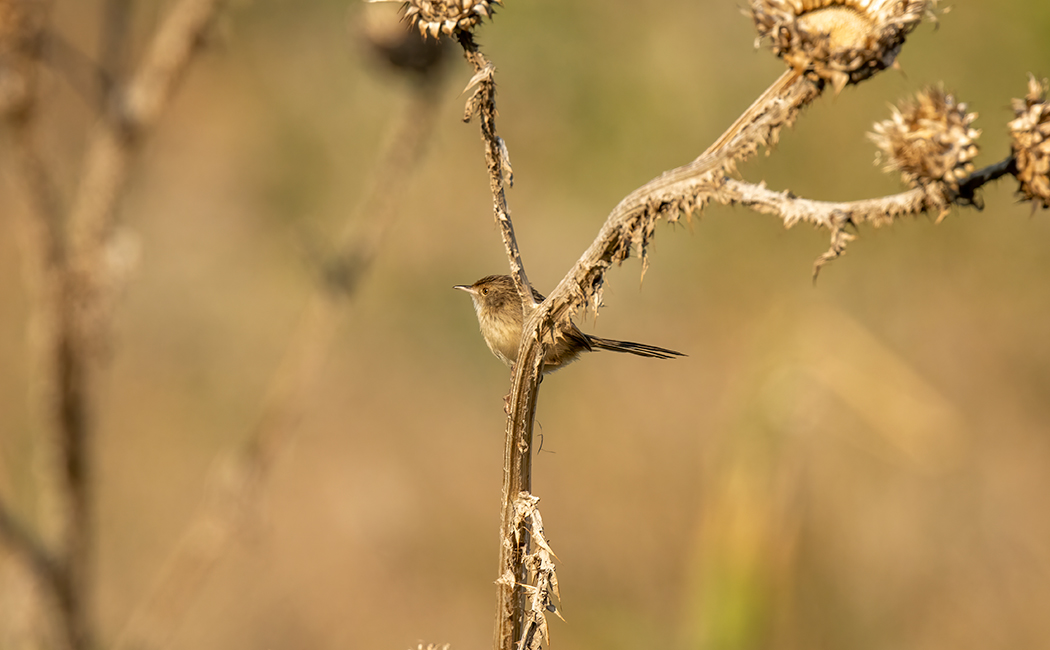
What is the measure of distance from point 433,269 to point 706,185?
263 inches

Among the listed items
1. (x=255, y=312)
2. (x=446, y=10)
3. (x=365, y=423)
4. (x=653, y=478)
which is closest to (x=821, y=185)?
(x=653, y=478)

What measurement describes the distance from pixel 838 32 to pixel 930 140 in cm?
26

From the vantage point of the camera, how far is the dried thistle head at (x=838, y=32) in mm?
1252

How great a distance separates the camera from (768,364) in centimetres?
382

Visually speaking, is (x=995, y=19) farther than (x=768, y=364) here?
Yes

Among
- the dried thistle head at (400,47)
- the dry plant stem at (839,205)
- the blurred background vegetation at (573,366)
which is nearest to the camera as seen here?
the dry plant stem at (839,205)

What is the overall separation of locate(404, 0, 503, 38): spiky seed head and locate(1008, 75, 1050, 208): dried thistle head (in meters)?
0.92

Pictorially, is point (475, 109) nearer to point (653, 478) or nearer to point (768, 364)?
point (768, 364)

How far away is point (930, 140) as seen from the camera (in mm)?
1179

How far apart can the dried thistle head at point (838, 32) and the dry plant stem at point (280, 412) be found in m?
2.20

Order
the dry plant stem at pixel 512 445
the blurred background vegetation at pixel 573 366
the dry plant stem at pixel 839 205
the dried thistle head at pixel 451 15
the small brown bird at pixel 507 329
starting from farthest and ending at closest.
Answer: the blurred background vegetation at pixel 573 366 < the small brown bird at pixel 507 329 < the dried thistle head at pixel 451 15 < the dry plant stem at pixel 512 445 < the dry plant stem at pixel 839 205

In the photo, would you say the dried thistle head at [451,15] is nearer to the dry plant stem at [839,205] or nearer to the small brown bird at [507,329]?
the dry plant stem at [839,205]

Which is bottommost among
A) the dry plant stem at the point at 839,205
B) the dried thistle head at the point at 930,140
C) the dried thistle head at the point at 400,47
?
the dry plant stem at the point at 839,205

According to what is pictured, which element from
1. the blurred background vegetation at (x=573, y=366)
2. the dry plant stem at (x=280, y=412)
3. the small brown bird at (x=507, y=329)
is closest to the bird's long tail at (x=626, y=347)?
the small brown bird at (x=507, y=329)
